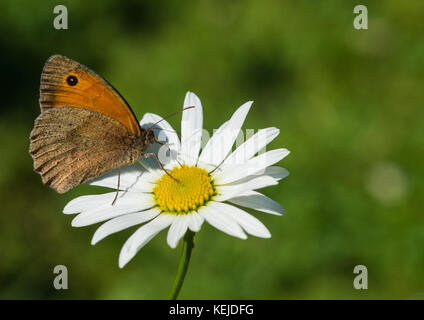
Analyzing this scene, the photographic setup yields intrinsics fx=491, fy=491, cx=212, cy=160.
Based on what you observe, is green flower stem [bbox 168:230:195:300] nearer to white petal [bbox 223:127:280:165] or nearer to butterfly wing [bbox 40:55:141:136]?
white petal [bbox 223:127:280:165]

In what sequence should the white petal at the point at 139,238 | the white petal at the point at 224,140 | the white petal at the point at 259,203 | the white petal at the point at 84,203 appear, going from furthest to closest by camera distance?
the white petal at the point at 224,140
the white petal at the point at 84,203
the white petal at the point at 259,203
the white petal at the point at 139,238

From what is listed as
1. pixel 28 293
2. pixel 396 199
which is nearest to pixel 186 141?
pixel 28 293

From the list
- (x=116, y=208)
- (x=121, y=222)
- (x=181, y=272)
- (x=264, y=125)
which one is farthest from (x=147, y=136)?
(x=264, y=125)

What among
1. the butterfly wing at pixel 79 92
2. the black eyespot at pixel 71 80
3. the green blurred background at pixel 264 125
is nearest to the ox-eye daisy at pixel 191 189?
the butterfly wing at pixel 79 92

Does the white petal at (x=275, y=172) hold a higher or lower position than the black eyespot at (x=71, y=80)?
lower

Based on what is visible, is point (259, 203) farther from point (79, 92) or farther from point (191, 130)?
point (79, 92)

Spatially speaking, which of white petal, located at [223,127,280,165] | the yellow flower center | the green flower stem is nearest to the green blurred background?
the yellow flower center

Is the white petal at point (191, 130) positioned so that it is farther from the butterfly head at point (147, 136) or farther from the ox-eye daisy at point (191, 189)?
the butterfly head at point (147, 136)
